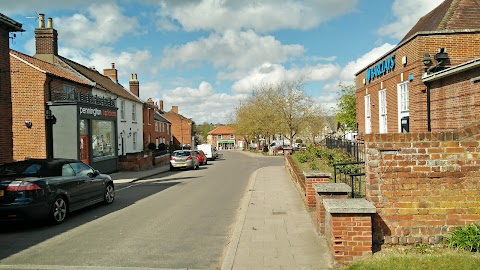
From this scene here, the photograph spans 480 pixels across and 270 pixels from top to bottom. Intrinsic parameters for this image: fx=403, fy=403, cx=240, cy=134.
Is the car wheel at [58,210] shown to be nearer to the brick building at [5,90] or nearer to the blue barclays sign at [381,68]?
the brick building at [5,90]

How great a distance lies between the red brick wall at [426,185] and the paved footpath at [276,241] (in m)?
1.13

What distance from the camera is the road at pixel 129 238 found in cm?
597

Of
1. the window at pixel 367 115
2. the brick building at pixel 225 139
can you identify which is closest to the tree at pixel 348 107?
the window at pixel 367 115

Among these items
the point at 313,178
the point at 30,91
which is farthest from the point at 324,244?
the point at 30,91

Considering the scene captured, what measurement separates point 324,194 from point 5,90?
39.5 ft

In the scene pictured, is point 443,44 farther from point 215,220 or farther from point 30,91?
point 30,91

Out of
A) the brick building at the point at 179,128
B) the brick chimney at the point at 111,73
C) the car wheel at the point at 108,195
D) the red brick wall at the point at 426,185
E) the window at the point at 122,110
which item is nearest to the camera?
the red brick wall at the point at 426,185

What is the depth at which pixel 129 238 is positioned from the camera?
743 centimetres

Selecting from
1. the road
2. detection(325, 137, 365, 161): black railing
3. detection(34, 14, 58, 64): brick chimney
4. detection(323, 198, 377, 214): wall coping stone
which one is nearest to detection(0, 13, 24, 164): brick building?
the road

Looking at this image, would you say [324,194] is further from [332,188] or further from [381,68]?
[381,68]

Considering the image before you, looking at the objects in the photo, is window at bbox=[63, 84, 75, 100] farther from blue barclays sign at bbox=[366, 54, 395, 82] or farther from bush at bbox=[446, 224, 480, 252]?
bush at bbox=[446, 224, 480, 252]

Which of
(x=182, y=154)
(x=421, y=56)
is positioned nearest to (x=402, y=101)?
(x=421, y=56)

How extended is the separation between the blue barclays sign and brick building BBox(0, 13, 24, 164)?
51.1 ft

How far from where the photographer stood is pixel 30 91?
2000 cm
